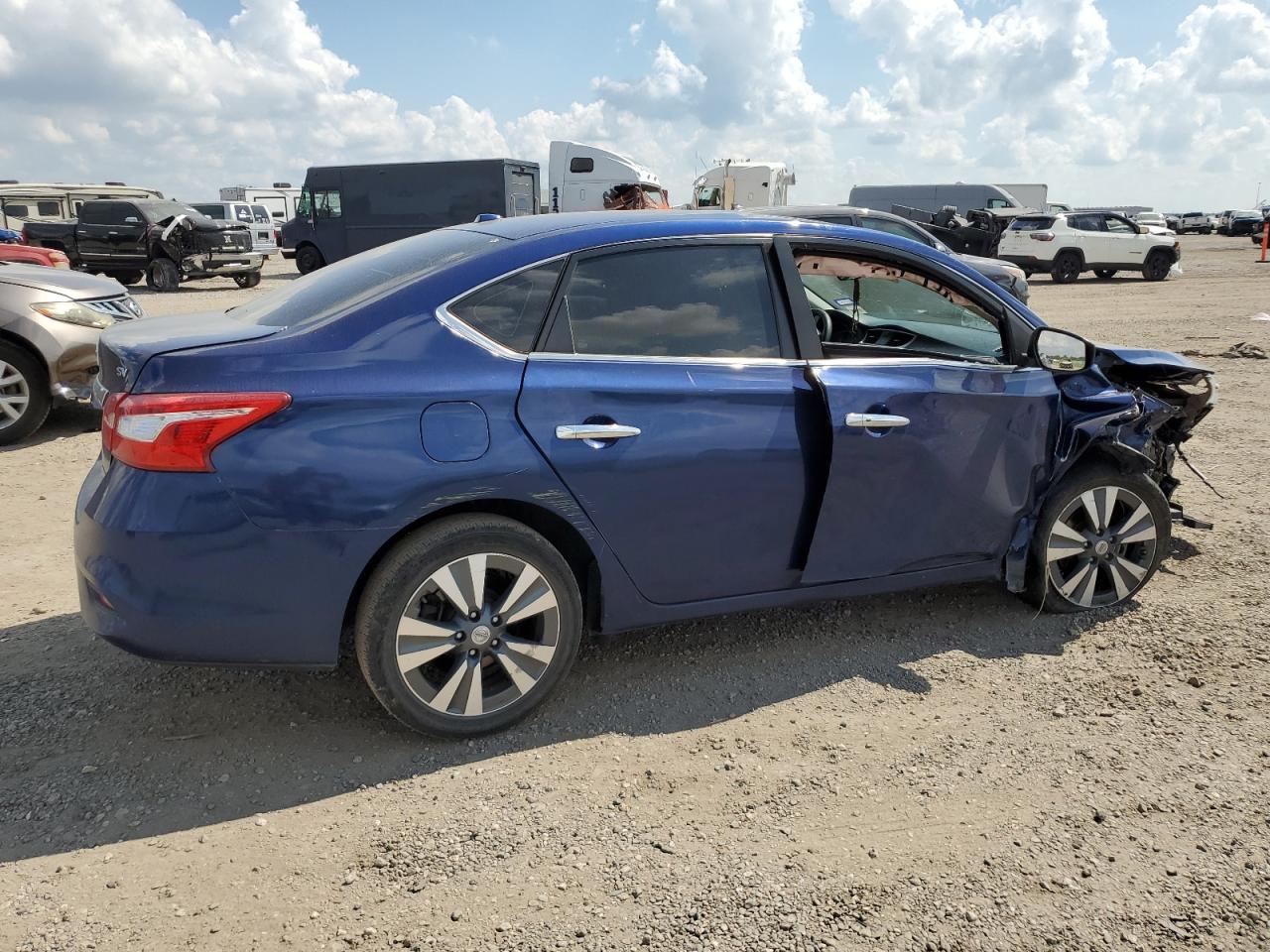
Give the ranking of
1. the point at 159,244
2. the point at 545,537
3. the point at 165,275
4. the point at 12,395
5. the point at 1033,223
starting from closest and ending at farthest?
the point at 545,537
the point at 12,395
the point at 159,244
the point at 165,275
the point at 1033,223

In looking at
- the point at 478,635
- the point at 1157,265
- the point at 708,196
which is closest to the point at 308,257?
the point at 708,196

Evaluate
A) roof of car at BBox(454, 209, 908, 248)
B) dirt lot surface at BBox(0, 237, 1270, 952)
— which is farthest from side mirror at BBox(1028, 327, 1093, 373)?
dirt lot surface at BBox(0, 237, 1270, 952)

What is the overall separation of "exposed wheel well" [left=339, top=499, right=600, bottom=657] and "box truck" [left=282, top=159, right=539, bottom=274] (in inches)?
794

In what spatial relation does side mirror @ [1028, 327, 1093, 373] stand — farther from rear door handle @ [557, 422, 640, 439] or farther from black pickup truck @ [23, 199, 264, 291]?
black pickup truck @ [23, 199, 264, 291]

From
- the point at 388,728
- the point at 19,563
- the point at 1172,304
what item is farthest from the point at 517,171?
the point at 388,728

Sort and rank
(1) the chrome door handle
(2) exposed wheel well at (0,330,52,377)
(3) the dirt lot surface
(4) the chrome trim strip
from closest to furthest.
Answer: (3) the dirt lot surface → (4) the chrome trim strip → (1) the chrome door handle → (2) exposed wheel well at (0,330,52,377)

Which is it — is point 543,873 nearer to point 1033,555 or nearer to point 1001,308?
point 1033,555

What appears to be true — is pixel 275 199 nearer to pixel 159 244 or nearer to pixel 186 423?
pixel 159 244

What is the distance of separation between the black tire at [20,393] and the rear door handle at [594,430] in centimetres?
573

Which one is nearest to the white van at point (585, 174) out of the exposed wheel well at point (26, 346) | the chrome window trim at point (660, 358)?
the exposed wheel well at point (26, 346)

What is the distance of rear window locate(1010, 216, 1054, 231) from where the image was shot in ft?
79.4

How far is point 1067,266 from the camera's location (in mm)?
24188

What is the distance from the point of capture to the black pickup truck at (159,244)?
20.3 m

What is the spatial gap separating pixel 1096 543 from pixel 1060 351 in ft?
2.71
